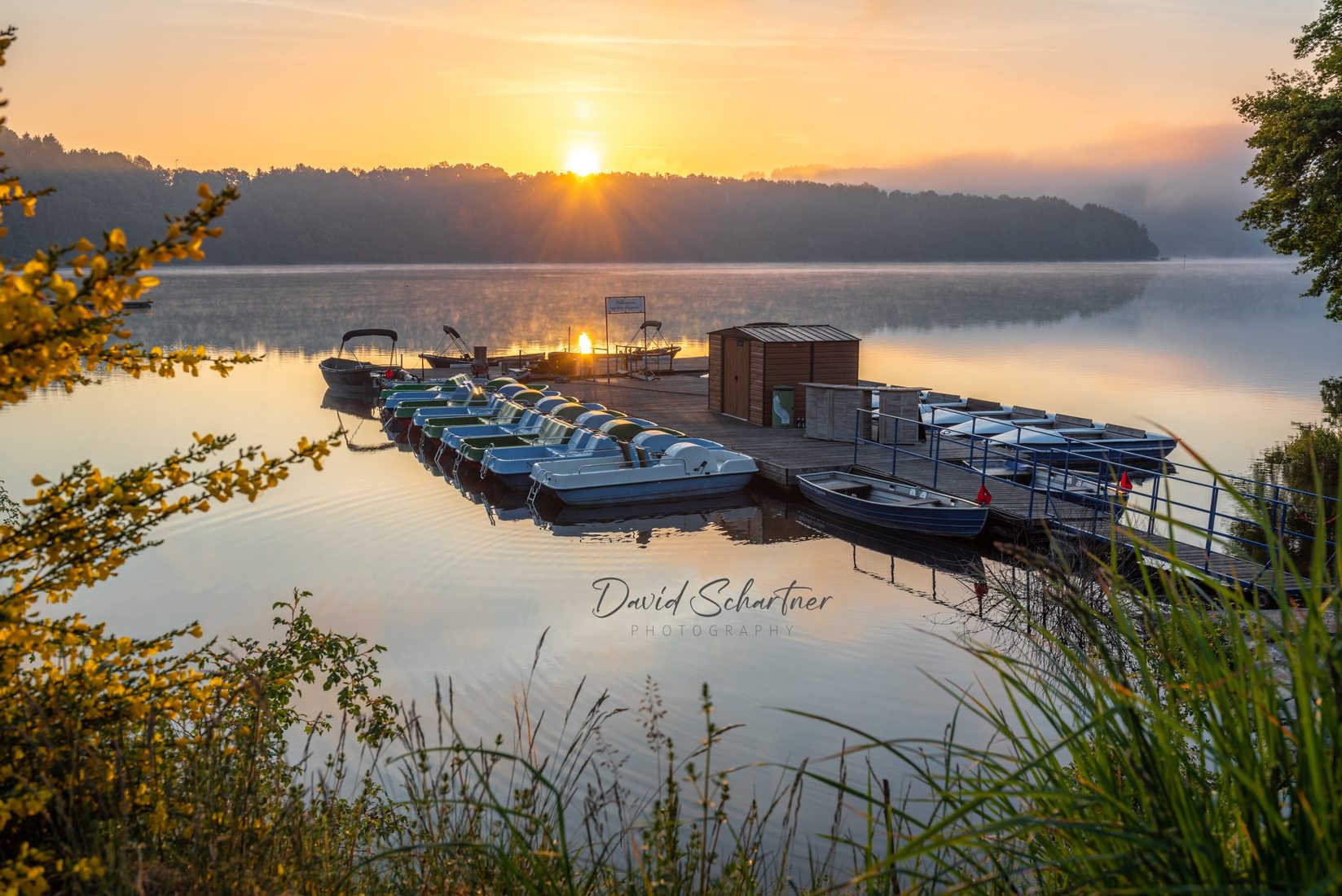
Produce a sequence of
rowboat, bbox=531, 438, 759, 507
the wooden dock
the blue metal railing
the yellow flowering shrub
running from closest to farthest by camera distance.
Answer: the yellow flowering shrub, the wooden dock, the blue metal railing, rowboat, bbox=531, 438, 759, 507

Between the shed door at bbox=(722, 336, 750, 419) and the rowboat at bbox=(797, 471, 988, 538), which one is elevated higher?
the shed door at bbox=(722, 336, 750, 419)

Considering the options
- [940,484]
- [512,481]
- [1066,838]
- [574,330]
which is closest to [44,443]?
[512,481]

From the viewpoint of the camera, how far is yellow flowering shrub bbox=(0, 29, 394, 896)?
3354 mm

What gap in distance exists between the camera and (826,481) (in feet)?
67.6

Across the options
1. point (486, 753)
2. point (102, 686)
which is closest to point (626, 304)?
point (486, 753)

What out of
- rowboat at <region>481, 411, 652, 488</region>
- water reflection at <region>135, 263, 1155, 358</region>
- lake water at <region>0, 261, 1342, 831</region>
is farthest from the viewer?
water reflection at <region>135, 263, 1155, 358</region>

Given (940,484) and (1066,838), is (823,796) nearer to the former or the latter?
(1066,838)

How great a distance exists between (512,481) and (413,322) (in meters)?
63.4

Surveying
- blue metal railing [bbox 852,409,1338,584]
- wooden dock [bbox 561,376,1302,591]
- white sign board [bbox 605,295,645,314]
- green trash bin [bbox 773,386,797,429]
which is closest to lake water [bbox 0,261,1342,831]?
wooden dock [bbox 561,376,1302,591]

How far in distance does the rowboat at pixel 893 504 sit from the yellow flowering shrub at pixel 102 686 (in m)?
14.2

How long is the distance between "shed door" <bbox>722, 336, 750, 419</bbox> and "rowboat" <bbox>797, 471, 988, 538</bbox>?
20.1 feet

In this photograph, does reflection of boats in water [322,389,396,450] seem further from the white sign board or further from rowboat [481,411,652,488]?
the white sign board

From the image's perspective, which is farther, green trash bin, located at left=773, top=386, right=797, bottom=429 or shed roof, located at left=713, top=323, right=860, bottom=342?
green trash bin, located at left=773, top=386, right=797, bottom=429

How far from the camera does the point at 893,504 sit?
18.8 meters
